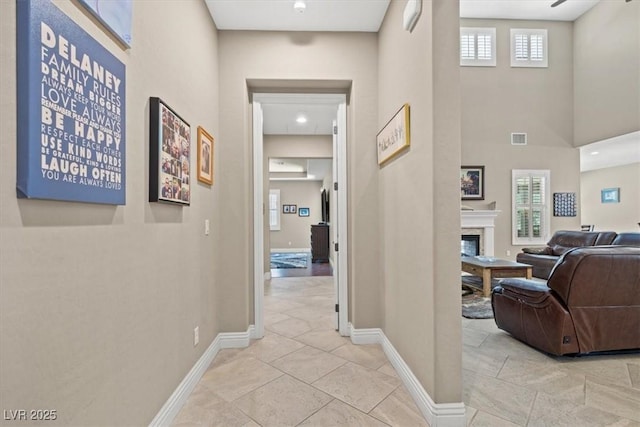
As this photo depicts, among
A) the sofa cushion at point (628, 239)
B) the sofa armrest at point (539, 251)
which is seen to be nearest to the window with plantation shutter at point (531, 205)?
the sofa armrest at point (539, 251)

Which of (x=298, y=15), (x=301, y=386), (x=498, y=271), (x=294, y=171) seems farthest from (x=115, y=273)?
(x=294, y=171)

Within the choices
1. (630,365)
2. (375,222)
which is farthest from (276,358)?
(630,365)

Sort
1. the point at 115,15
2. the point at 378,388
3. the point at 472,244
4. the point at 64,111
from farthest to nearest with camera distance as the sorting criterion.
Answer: the point at 472,244 < the point at 378,388 < the point at 115,15 < the point at 64,111

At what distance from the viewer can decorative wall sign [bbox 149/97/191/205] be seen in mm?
1547

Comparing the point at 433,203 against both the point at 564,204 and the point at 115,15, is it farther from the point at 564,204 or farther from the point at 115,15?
the point at 564,204

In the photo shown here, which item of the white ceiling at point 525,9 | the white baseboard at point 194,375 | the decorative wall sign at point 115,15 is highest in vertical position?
the white ceiling at point 525,9

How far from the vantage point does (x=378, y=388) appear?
206cm

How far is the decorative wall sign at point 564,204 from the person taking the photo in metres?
6.86

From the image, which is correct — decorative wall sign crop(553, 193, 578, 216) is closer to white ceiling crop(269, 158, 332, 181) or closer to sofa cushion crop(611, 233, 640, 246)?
sofa cushion crop(611, 233, 640, 246)

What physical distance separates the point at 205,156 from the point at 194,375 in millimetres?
1656

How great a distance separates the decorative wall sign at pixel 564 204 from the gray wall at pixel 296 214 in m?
7.19

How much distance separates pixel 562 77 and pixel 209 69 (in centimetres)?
819

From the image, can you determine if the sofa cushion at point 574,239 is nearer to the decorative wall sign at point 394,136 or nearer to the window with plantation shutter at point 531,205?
the window with plantation shutter at point 531,205

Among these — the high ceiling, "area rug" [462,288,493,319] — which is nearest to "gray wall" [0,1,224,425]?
the high ceiling
